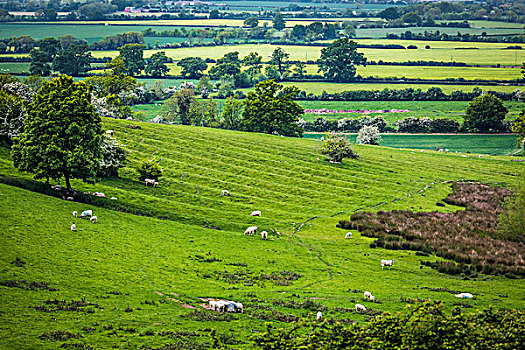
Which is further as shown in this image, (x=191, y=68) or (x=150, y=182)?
(x=191, y=68)

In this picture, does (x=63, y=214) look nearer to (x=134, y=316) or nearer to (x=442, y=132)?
(x=134, y=316)

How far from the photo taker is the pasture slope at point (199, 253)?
32562 millimetres

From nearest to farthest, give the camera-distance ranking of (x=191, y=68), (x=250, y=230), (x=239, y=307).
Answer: (x=239, y=307) < (x=250, y=230) < (x=191, y=68)

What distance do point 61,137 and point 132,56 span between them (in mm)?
134598

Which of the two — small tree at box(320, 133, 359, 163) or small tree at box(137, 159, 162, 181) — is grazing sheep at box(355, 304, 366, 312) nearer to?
small tree at box(137, 159, 162, 181)

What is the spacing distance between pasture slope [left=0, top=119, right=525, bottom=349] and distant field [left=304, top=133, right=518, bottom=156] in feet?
98.0

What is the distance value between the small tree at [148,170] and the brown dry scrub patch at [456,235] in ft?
82.1

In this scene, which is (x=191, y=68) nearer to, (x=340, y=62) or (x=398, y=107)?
(x=340, y=62)

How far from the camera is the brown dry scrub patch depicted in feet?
166

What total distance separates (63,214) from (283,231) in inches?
936

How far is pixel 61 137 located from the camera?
181ft

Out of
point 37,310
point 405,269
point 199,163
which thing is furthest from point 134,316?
point 199,163

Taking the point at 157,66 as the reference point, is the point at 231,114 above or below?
below

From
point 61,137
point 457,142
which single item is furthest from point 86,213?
point 457,142
